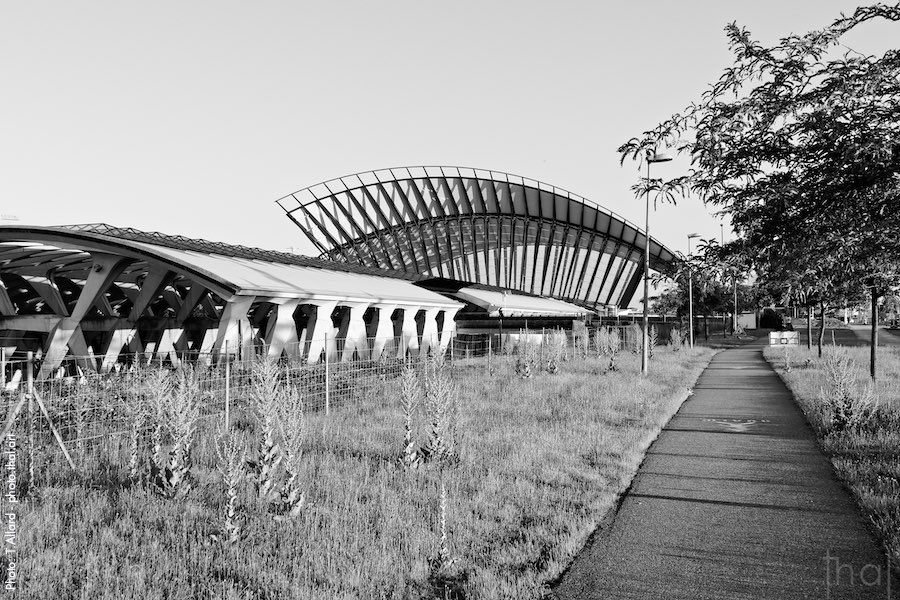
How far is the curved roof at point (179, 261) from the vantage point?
19.2 meters

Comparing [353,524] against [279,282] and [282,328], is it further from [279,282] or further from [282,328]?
[279,282]

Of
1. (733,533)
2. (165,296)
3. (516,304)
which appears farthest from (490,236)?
(733,533)

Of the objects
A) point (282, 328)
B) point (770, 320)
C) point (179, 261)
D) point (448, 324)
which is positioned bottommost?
point (770, 320)

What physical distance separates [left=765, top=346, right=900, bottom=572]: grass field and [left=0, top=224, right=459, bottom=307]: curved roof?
1552 centimetres

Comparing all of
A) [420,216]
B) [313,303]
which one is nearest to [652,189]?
[313,303]

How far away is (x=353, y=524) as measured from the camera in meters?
6.56

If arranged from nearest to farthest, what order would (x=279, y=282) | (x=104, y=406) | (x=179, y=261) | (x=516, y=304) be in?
(x=104, y=406) < (x=179, y=261) < (x=279, y=282) < (x=516, y=304)

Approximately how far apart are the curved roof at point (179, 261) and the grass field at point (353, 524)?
9.93 m

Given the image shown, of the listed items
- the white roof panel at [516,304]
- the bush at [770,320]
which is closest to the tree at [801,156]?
the white roof panel at [516,304]

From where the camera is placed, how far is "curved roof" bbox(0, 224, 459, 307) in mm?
19203

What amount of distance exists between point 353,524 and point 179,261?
15.0 meters

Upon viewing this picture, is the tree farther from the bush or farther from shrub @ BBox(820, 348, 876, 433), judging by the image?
the bush

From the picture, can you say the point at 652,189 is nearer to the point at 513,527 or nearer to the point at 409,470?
the point at 513,527

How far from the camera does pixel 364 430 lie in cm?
1128
